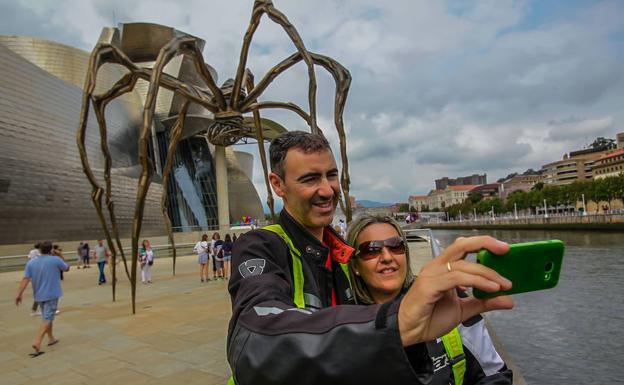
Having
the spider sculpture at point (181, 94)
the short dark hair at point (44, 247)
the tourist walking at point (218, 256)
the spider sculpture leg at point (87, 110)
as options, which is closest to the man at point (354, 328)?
the spider sculpture at point (181, 94)

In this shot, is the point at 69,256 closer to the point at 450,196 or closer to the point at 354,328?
the point at 354,328

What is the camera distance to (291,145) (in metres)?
1.43

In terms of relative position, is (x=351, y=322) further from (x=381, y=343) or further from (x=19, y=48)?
(x=19, y=48)

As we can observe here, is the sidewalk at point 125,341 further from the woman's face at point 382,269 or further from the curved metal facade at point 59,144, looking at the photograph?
the curved metal facade at point 59,144

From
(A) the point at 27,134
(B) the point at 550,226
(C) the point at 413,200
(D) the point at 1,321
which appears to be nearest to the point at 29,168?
(A) the point at 27,134

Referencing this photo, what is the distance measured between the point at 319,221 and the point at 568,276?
15757 millimetres

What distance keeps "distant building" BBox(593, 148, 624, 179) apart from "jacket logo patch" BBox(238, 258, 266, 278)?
80.2m

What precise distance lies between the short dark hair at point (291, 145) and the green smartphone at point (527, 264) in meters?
0.73

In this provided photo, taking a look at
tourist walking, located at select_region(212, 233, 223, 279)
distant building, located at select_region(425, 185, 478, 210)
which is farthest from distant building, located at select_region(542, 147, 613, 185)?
tourist walking, located at select_region(212, 233, 223, 279)

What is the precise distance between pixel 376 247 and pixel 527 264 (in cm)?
106

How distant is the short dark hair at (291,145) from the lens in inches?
55.4

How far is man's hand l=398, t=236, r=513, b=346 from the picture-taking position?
733mm

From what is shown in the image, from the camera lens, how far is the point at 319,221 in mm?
1416

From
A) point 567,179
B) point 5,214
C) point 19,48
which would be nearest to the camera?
point 5,214
